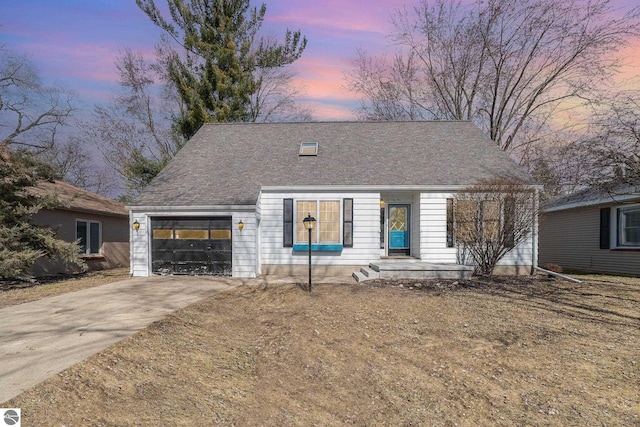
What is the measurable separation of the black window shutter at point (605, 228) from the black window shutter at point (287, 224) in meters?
12.2

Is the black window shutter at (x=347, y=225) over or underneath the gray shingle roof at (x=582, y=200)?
underneath

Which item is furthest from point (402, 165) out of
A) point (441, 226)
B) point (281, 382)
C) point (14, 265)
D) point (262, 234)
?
point (14, 265)

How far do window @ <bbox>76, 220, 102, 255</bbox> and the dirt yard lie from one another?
33.5 ft

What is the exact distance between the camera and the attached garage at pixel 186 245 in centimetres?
1193

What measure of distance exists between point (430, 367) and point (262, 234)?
27.7ft

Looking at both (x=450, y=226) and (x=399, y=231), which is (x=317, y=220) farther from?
(x=450, y=226)

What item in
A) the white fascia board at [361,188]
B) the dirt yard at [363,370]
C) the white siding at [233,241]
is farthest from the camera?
the white fascia board at [361,188]

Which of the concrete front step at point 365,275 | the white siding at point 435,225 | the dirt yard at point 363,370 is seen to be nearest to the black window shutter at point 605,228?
the white siding at point 435,225

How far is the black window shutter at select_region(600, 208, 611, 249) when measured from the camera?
14289 mm

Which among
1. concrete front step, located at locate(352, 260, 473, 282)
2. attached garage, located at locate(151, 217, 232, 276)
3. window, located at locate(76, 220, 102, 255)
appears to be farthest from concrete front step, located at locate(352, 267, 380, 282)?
window, located at locate(76, 220, 102, 255)

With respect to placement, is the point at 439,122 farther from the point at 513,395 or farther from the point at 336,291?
the point at 513,395

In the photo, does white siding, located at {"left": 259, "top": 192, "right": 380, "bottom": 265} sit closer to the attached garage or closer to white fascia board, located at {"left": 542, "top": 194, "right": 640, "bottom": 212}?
the attached garage

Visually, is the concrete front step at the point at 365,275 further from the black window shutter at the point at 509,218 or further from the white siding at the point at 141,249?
the white siding at the point at 141,249

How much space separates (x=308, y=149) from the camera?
1442 centimetres
